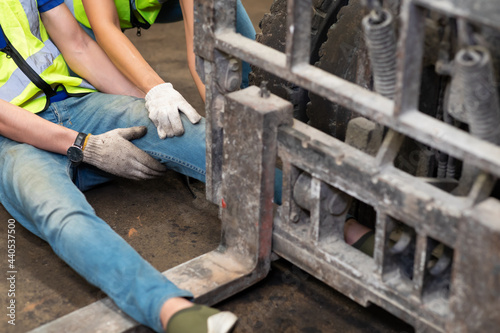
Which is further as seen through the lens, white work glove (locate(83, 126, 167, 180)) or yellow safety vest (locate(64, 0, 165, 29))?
yellow safety vest (locate(64, 0, 165, 29))

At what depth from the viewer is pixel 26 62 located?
3.12 meters

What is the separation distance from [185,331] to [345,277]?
21.0 inches

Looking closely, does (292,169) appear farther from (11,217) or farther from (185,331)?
(11,217)

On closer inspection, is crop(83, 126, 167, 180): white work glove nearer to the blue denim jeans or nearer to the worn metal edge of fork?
the blue denim jeans

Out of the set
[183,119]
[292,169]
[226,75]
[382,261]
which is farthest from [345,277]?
[183,119]

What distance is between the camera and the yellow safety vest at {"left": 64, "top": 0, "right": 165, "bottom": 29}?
11.4ft

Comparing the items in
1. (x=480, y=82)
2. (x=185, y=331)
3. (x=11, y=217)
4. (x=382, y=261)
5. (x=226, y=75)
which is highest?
(x=480, y=82)

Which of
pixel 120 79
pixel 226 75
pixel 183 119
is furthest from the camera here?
Answer: pixel 120 79

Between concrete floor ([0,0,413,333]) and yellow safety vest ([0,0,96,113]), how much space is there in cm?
49

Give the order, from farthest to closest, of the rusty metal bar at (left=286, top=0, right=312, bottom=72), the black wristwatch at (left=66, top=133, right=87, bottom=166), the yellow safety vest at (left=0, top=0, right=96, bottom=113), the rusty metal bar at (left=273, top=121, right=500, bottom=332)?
the yellow safety vest at (left=0, top=0, right=96, bottom=113) → the black wristwatch at (left=66, top=133, right=87, bottom=166) → the rusty metal bar at (left=286, top=0, right=312, bottom=72) → the rusty metal bar at (left=273, top=121, right=500, bottom=332)

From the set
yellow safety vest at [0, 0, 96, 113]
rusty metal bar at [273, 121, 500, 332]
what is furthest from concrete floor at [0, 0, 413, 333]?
yellow safety vest at [0, 0, 96, 113]

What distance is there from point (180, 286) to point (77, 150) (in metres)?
0.80

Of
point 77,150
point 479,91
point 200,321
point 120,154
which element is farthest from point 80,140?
point 479,91

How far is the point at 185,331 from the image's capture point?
7.30 ft
